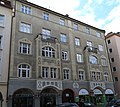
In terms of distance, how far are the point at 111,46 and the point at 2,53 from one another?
3129cm

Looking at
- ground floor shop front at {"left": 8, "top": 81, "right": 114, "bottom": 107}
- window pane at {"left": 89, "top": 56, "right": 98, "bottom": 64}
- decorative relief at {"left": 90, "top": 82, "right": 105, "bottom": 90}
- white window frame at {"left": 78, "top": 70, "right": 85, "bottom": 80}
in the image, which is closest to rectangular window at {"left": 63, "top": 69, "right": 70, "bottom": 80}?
ground floor shop front at {"left": 8, "top": 81, "right": 114, "bottom": 107}

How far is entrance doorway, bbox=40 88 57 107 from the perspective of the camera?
24.0 meters

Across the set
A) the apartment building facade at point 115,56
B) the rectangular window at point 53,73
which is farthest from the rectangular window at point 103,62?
the rectangular window at point 53,73

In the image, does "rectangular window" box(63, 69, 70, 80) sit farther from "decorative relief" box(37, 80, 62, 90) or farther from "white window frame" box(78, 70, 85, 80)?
"white window frame" box(78, 70, 85, 80)

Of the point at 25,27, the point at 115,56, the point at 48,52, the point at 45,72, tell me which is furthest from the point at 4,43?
the point at 115,56

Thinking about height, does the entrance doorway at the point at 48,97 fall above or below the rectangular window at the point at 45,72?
below

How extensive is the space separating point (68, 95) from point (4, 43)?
45.8 feet

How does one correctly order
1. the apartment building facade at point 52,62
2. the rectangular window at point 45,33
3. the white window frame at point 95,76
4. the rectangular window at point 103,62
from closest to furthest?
the apartment building facade at point 52,62
the rectangular window at point 45,33
the white window frame at point 95,76
the rectangular window at point 103,62

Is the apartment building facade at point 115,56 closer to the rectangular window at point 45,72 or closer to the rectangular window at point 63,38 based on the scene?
the rectangular window at point 63,38

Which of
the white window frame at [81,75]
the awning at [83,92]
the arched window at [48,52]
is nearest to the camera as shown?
the arched window at [48,52]

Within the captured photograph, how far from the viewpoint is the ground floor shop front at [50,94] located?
22.0m

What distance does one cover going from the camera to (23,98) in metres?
22.4

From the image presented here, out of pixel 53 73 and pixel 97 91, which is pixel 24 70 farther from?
pixel 97 91

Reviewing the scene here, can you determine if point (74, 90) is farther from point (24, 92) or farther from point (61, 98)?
point (24, 92)
